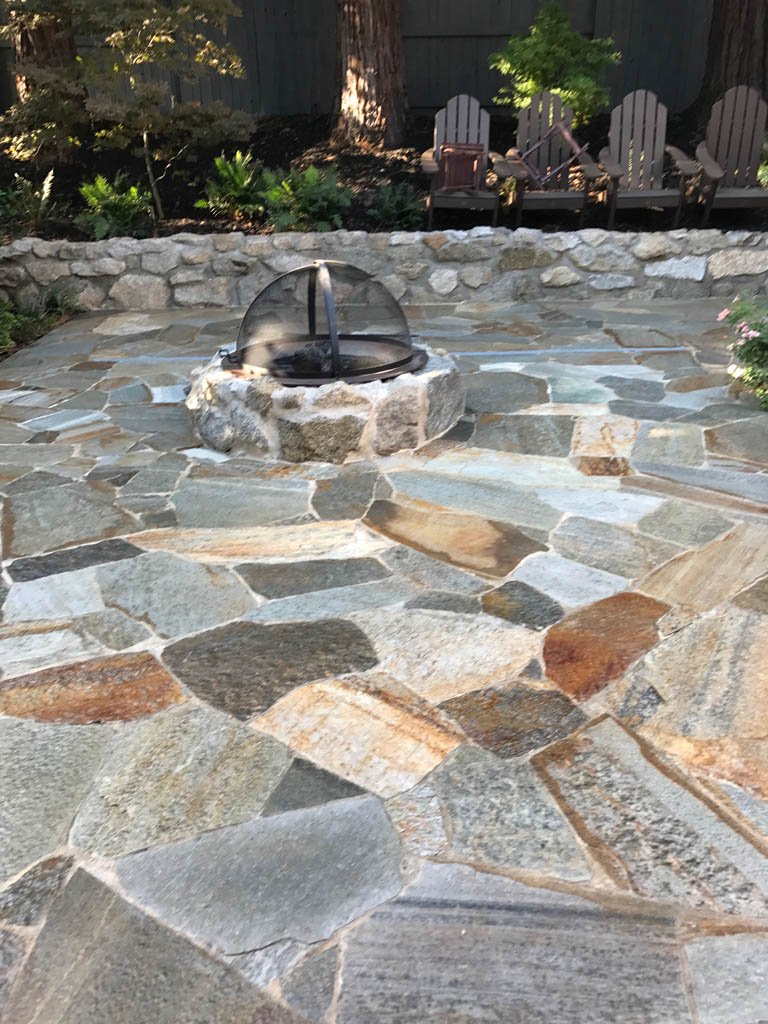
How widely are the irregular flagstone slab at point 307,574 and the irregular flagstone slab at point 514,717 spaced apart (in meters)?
0.74

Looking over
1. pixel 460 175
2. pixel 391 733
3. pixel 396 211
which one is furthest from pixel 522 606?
pixel 396 211

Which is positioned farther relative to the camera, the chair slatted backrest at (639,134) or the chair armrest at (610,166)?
the chair slatted backrest at (639,134)

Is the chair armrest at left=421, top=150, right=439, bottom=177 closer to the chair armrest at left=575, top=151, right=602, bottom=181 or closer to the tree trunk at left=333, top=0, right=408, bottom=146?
the chair armrest at left=575, top=151, right=602, bottom=181

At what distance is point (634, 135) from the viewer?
7.09 metres

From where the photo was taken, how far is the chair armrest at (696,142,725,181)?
6488 mm

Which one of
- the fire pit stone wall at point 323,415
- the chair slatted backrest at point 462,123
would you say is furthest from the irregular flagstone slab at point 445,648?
the chair slatted backrest at point 462,123

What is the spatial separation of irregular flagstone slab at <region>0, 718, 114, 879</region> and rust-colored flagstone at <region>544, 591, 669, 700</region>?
1.26 metres

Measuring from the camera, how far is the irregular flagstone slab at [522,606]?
2.60 m

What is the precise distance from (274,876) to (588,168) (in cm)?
647

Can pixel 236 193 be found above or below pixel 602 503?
above

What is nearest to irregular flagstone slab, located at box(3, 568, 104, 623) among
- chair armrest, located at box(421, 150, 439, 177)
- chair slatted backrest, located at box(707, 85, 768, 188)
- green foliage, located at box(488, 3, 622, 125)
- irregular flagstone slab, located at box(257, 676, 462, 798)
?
irregular flagstone slab, located at box(257, 676, 462, 798)

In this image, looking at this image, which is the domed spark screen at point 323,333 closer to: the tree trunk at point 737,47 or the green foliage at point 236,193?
the green foliage at point 236,193

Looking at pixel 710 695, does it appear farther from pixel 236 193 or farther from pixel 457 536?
pixel 236 193

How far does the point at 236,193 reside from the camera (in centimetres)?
721
